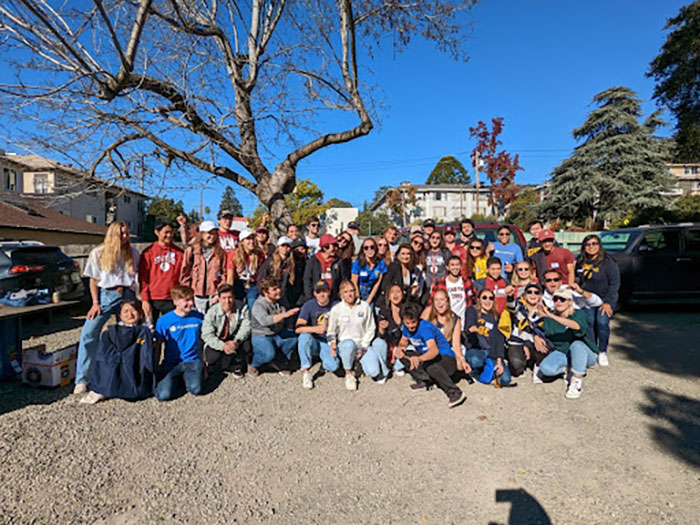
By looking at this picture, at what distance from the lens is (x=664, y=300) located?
774cm

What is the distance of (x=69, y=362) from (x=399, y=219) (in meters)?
49.4

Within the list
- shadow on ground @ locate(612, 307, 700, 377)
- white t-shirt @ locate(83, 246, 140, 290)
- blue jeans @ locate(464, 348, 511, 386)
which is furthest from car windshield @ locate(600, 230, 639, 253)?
white t-shirt @ locate(83, 246, 140, 290)

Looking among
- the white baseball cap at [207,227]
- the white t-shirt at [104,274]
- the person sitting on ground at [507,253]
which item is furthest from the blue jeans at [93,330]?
the person sitting on ground at [507,253]

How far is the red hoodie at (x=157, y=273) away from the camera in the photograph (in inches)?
183

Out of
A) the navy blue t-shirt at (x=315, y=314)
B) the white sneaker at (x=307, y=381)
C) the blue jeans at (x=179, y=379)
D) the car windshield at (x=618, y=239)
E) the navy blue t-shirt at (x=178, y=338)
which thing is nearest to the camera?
the blue jeans at (x=179, y=379)

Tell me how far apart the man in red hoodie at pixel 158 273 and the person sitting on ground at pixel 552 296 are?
Result: 459 centimetres

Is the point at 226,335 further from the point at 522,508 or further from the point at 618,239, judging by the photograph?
the point at 618,239

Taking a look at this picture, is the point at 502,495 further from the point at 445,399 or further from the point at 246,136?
the point at 246,136

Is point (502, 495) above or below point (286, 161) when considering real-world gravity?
below

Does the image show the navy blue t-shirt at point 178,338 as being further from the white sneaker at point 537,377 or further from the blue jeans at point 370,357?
the white sneaker at point 537,377

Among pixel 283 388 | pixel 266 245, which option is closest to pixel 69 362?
pixel 283 388

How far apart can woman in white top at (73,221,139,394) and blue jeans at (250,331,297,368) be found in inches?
63.7

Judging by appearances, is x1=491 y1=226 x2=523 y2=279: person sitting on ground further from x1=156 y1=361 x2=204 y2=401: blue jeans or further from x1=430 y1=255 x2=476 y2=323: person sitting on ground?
x1=156 y1=361 x2=204 y2=401: blue jeans

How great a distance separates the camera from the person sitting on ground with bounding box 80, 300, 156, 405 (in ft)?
13.2
